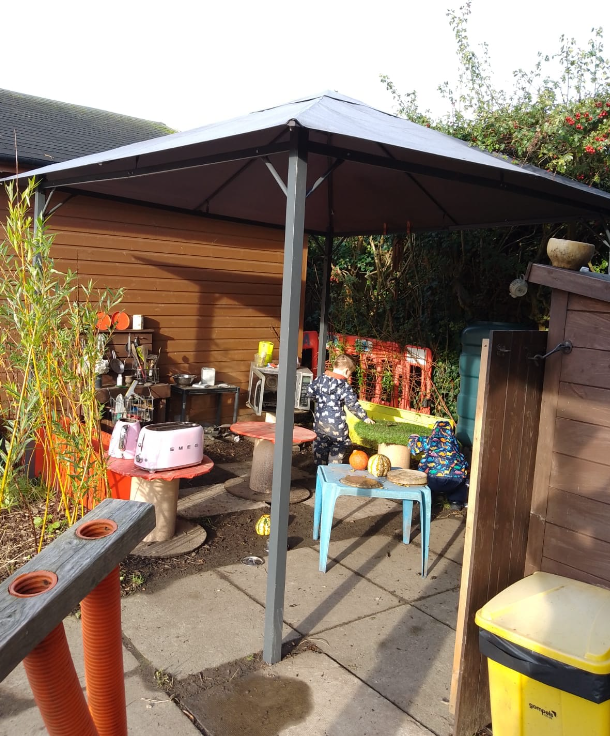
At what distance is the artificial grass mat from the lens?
613 centimetres

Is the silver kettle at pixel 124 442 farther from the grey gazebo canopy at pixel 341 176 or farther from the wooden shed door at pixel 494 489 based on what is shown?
the wooden shed door at pixel 494 489

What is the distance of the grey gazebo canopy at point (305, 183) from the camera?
10.0 feet

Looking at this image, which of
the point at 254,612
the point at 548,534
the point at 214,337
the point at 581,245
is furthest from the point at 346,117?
the point at 214,337

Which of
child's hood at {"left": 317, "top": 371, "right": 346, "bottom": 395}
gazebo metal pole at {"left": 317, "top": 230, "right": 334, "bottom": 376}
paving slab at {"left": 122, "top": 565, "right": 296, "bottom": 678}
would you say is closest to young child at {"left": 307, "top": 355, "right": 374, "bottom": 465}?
child's hood at {"left": 317, "top": 371, "right": 346, "bottom": 395}

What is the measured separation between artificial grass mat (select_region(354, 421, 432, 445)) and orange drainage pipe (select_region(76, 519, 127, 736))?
484cm

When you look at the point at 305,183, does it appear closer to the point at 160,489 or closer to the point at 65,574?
the point at 65,574

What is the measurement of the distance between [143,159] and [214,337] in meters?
3.93

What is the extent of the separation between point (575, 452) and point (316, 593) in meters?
1.98

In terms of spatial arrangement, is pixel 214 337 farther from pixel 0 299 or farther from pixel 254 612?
pixel 254 612

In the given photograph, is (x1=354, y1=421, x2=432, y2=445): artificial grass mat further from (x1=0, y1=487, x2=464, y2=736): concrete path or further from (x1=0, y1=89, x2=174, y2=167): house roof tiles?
(x1=0, y1=89, x2=174, y2=167): house roof tiles

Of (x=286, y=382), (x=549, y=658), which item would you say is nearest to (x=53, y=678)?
(x=549, y=658)

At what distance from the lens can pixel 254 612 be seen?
356 cm

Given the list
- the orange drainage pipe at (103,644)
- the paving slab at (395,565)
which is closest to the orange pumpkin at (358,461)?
the paving slab at (395,565)

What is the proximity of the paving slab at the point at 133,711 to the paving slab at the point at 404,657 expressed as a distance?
2.92ft
